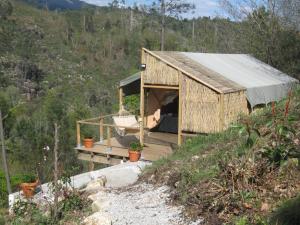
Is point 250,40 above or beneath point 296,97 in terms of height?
above

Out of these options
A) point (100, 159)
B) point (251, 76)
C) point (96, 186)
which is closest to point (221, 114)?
point (251, 76)

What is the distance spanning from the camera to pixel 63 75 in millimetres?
53562

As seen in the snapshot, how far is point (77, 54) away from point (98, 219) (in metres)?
56.6

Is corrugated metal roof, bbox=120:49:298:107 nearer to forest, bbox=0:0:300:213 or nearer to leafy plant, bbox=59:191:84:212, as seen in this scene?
forest, bbox=0:0:300:213

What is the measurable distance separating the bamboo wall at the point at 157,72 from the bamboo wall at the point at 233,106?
4.65 ft

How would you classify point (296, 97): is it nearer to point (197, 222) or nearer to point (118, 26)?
point (197, 222)

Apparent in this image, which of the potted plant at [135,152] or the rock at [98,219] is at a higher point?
the rock at [98,219]

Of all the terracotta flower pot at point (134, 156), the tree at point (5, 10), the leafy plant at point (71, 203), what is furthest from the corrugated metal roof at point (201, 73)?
the tree at point (5, 10)

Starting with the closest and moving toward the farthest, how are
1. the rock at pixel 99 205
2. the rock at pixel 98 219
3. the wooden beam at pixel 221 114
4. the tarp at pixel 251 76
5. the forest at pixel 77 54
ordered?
1. the rock at pixel 98 219
2. the rock at pixel 99 205
3. the wooden beam at pixel 221 114
4. the tarp at pixel 251 76
5. the forest at pixel 77 54

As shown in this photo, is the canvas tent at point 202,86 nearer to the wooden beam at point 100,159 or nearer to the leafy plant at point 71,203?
the wooden beam at point 100,159

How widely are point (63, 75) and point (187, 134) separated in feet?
142

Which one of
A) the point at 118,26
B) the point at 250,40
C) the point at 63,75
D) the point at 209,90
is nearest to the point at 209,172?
the point at 209,90

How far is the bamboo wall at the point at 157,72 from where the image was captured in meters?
12.0

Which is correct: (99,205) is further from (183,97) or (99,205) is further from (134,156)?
(183,97)
